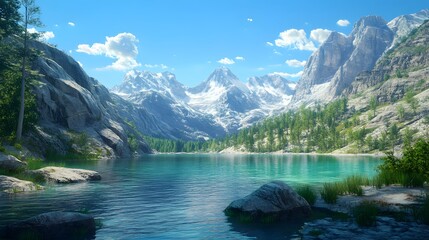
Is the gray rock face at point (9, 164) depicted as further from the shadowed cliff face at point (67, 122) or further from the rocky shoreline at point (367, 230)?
the shadowed cliff face at point (67, 122)

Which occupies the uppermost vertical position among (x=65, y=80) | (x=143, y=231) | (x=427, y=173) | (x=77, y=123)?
(x=65, y=80)

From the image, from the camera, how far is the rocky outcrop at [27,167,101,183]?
129 feet

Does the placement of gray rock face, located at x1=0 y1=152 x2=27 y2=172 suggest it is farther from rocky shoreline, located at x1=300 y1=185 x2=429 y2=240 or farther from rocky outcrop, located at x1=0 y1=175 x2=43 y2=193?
rocky shoreline, located at x1=300 y1=185 x2=429 y2=240

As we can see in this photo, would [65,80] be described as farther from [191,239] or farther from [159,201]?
[191,239]

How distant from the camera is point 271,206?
2169cm

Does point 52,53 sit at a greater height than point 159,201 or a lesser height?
greater

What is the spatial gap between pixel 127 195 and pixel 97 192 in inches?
130

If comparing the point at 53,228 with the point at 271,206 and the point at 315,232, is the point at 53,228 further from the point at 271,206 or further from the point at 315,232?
the point at 315,232

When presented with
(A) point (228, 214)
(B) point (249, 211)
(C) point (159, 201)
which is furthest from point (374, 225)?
(C) point (159, 201)

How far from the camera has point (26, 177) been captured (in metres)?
36.7

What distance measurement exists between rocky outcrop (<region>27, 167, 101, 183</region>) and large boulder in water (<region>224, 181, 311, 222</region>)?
24.9 metres

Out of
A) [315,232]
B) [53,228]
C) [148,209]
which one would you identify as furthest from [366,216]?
[53,228]

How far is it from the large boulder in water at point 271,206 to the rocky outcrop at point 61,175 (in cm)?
2494

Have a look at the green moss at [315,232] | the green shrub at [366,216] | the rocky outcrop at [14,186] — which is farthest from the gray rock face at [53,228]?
the rocky outcrop at [14,186]
